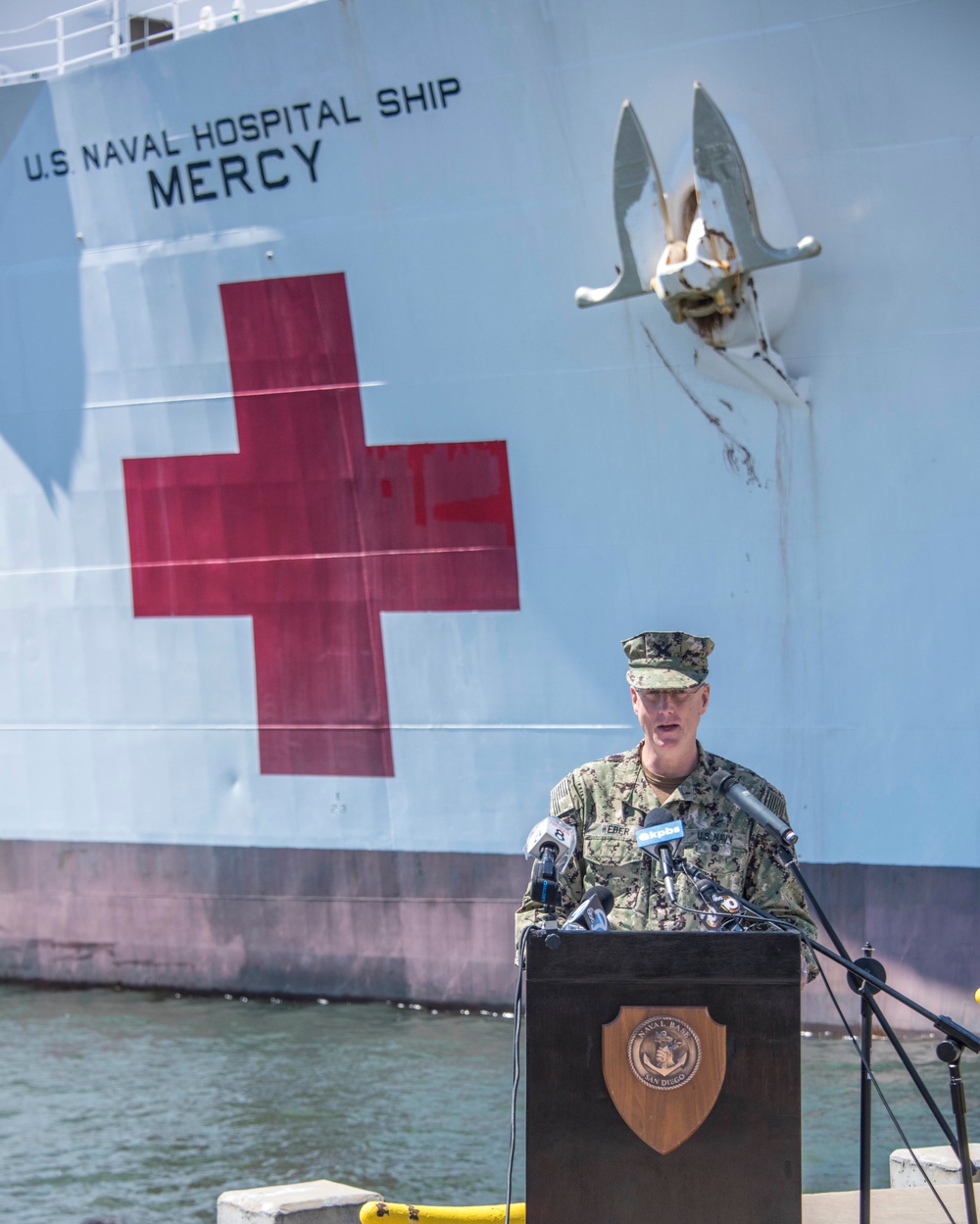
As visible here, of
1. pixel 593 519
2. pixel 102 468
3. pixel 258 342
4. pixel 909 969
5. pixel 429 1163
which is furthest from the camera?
pixel 102 468

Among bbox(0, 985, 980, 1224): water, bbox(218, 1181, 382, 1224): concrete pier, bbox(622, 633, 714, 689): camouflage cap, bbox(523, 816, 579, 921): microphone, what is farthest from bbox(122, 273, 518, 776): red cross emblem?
bbox(523, 816, 579, 921): microphone

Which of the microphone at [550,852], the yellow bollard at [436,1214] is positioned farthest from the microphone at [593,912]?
the yellow bollard at [436,1214]

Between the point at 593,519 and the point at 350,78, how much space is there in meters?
2.07

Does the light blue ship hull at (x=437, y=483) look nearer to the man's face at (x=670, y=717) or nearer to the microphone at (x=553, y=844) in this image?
the man's face at (x=670, y=717)

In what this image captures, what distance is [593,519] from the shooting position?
5.61 metres

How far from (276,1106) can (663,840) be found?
320 cm

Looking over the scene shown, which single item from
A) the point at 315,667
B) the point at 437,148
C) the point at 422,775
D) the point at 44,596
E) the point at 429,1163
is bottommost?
the point at 429,1163

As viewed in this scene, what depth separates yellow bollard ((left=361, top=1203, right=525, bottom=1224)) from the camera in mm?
2436

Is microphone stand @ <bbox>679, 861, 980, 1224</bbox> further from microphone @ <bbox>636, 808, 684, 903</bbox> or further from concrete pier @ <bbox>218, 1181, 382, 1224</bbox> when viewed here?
concrete pier @ <bbox>218, 1181, 382, 1224</bbox>

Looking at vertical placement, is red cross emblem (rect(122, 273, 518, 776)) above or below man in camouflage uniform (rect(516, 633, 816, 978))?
above

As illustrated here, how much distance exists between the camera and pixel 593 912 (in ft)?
6.83

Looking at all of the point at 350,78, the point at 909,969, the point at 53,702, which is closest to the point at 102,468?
the point at 53,702

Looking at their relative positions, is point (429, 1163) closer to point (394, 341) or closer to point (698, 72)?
point (394, 341)

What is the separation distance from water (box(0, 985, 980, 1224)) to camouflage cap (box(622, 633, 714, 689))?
7.23 ft
